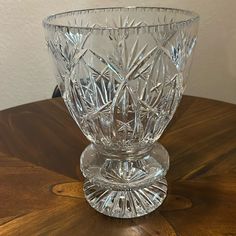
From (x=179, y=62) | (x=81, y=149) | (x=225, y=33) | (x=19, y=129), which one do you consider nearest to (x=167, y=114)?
(x=179, y=62)

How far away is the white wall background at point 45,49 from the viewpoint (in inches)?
40.1

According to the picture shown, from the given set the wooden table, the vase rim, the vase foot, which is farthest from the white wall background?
the vase foot

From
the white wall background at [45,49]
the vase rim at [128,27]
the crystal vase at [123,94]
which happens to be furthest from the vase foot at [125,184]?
the white wall background at [45,49]

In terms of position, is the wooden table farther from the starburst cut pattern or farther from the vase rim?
the vase rim

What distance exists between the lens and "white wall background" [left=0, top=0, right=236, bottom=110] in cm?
102

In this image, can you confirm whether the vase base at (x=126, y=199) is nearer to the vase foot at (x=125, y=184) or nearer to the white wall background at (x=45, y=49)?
the vase foot at (x=125, y=184)

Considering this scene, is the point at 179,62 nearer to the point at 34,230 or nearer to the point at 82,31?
the point at 82,31

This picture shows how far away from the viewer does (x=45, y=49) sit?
3.46 feet

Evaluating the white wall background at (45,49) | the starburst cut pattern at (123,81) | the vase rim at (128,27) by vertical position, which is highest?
the vase rim at (128,27)

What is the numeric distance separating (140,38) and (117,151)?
142 mm

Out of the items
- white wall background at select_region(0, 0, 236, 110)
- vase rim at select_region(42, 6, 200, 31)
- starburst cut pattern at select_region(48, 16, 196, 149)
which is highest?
vase rim at select_region(42, 6, 200, 31)

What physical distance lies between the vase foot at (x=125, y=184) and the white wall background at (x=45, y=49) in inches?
24.0

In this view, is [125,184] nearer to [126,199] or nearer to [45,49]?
[126,199]

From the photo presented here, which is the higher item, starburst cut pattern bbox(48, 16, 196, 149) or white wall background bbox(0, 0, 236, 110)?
starburst cut pattern bbox(48, 16, 196, 149)
